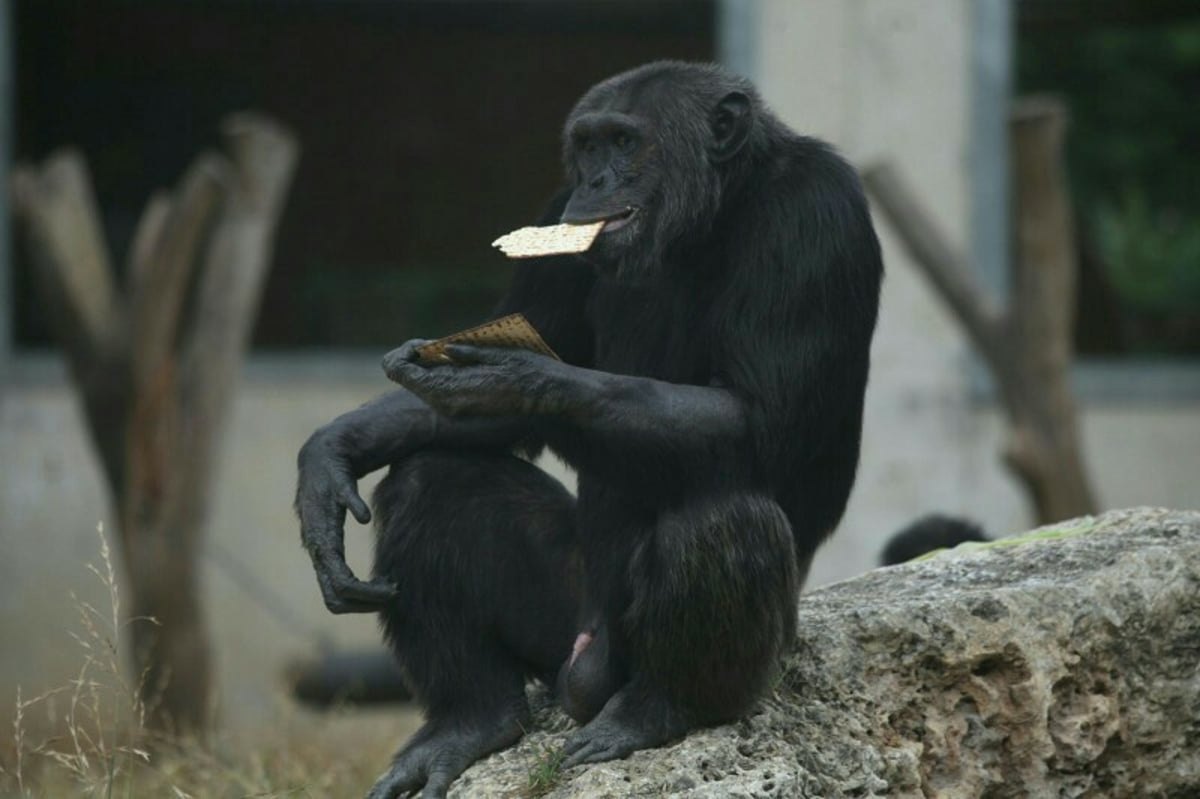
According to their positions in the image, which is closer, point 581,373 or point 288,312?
point 581,373

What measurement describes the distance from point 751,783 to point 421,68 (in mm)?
10171

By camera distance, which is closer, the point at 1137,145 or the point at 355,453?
the point at 355,453

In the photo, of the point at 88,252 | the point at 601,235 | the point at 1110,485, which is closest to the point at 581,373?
the point at 601,235

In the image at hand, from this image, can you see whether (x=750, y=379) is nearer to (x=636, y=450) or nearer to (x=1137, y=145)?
(x=636, y=450)

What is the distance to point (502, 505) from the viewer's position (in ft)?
15.3

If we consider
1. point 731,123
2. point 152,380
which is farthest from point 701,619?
point 152,380

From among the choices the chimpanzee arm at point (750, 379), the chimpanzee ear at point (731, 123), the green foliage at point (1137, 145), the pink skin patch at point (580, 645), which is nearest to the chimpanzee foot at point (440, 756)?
the pink skin patch at point (580, 645)

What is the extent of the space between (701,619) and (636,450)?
398mm

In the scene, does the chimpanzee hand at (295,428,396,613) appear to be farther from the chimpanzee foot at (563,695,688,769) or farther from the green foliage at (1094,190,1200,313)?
the green foliage at (1094,190,1200,313)

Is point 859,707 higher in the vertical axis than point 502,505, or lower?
lower

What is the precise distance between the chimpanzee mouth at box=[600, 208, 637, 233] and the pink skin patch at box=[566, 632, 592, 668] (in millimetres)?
964

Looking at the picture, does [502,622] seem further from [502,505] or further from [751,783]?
[751,783]

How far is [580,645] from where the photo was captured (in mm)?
4477

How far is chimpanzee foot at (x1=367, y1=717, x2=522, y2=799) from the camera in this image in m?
4.38
